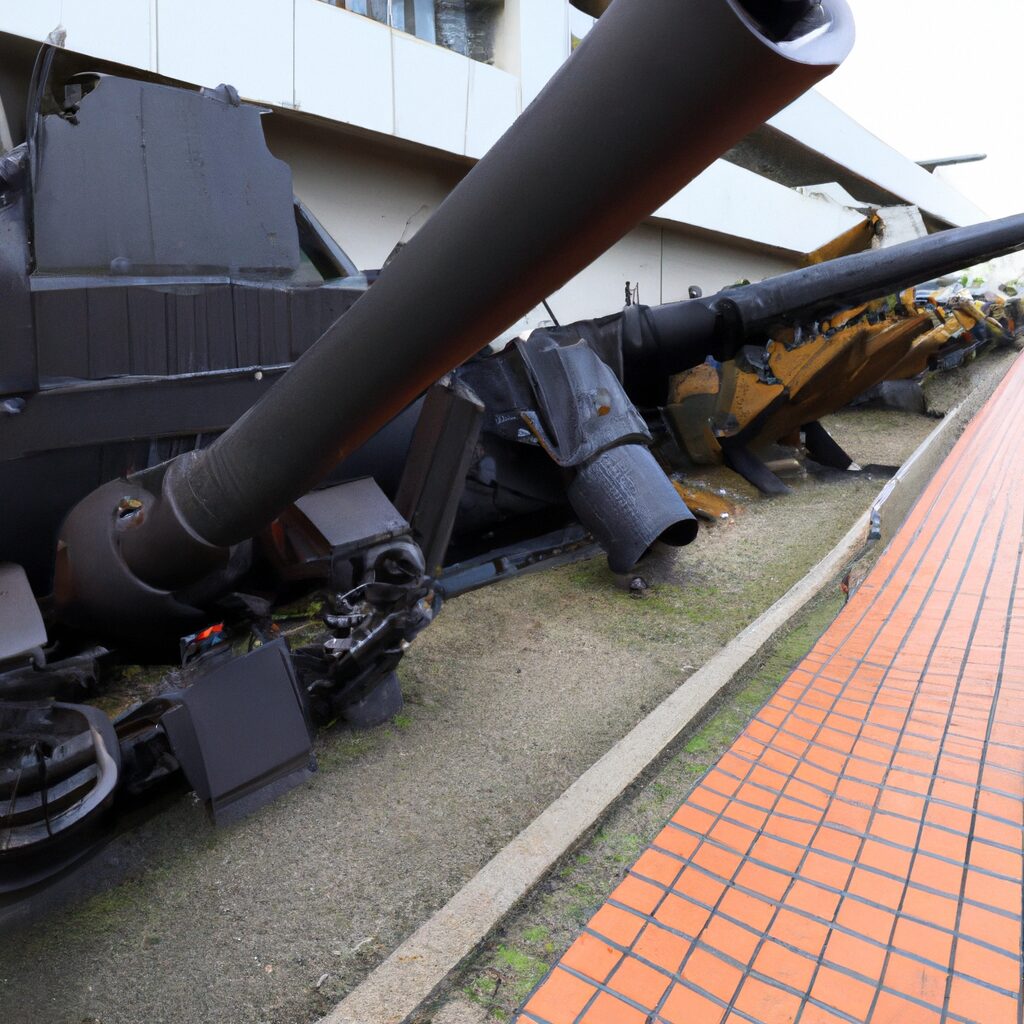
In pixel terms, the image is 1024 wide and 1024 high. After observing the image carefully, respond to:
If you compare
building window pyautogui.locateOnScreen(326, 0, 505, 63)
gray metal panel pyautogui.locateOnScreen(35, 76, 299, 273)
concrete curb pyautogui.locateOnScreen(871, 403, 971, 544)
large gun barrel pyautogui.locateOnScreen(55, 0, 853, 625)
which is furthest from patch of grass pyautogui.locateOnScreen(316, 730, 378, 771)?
building window pyautogui.locateOnScreen(326, 0, 505, 63)

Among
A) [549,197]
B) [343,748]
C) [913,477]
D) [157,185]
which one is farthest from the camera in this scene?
[913,477]

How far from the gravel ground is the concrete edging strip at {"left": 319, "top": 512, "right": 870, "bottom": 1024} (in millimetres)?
159

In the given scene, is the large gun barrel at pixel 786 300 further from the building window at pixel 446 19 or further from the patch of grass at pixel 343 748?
the building window at pixel 446 19

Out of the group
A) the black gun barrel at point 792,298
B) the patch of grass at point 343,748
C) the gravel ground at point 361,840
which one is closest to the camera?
the gravel ground at point 361,840

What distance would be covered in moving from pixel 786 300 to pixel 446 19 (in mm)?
5534

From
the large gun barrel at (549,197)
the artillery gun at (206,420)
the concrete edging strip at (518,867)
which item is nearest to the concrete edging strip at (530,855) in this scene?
the concrete edging strip at (518,867)

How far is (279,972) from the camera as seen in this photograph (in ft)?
6.27

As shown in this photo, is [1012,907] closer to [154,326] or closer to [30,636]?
[30,636]

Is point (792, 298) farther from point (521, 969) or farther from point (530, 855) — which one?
point (521, 969)

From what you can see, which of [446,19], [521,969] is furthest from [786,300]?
[446,19]

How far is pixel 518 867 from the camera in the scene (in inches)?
82.2

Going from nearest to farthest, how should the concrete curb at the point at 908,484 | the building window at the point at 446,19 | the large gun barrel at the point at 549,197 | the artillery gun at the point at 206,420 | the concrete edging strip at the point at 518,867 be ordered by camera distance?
the large gun barrel at the point at 549,197
the artillery gun at the point at 206,420
the concrete edging strip at the point at 518,867
the concrete curb at the point at 908,484
the building window at the point at 446,19

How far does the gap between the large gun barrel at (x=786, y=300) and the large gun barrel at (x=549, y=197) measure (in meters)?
3.97

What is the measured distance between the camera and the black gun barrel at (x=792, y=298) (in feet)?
16.2
